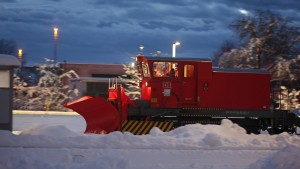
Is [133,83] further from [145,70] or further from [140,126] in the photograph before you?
[140,126]

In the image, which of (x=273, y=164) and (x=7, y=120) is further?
(x=7, y=120)

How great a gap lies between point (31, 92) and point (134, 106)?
22739mm

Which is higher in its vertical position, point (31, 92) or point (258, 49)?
point (258, 49)

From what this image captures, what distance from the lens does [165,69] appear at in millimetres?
16609

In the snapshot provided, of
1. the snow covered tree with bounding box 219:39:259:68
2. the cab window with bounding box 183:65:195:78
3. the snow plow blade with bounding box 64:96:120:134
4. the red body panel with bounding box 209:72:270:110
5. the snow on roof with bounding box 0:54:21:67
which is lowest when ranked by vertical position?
the snow plow blade with bounding box 64:96:120:134

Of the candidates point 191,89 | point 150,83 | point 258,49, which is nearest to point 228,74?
point 191,89

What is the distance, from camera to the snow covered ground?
852 cm

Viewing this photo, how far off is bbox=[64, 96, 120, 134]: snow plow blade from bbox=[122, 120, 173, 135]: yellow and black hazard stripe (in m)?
0.34

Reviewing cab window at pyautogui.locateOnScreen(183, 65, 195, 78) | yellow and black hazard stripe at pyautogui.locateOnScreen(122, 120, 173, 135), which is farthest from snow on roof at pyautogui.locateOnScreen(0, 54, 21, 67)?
cab window at pyautogui.locateOnScreen(183, 65, 195, 78)

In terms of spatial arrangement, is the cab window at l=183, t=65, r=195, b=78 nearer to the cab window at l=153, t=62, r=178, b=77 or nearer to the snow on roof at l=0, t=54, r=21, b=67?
the cab window at l=153, t=62, r=178, b=77

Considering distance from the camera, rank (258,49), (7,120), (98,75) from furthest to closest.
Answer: (98,75)
(258,49)
(7,120)

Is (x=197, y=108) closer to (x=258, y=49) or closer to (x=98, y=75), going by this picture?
(x=258, y=49)

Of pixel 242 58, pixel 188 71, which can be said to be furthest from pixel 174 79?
pixel 242 58

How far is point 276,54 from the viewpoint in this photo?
1192 inches
